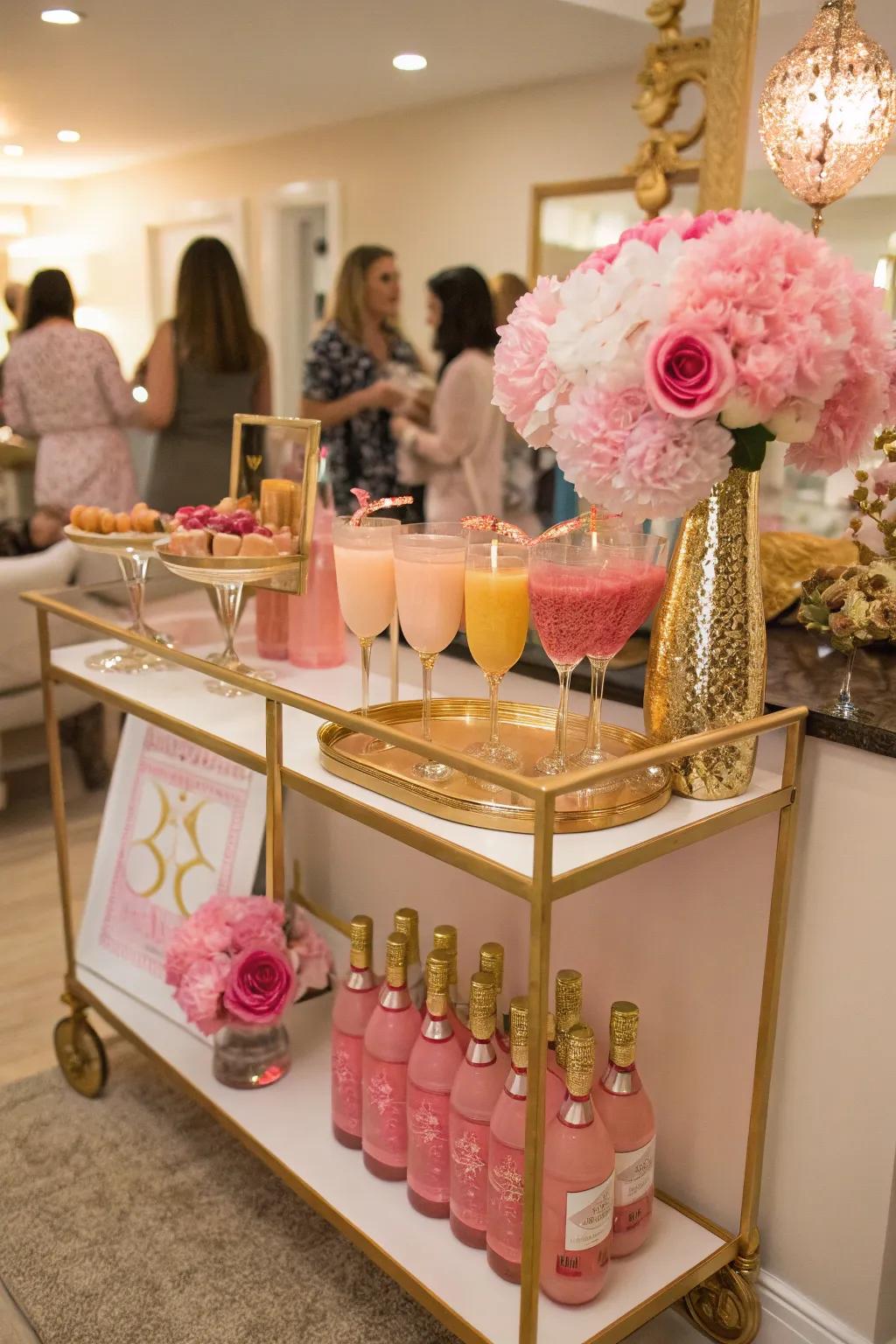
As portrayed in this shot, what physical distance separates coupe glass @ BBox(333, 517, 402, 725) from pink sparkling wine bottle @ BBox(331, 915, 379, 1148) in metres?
0.31

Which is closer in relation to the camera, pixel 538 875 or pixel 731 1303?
pixel 538 875

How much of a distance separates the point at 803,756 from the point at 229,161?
2246 millimetres

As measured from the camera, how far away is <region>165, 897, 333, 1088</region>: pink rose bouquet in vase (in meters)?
1.52

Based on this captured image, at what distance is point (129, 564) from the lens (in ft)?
5.65

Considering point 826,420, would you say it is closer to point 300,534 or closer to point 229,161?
point 300,534

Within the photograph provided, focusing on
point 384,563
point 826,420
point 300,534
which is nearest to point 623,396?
point 826,420

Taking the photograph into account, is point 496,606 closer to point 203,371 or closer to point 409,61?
point 409,61

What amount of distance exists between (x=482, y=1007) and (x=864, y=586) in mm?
625

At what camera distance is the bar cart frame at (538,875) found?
94 centimetres

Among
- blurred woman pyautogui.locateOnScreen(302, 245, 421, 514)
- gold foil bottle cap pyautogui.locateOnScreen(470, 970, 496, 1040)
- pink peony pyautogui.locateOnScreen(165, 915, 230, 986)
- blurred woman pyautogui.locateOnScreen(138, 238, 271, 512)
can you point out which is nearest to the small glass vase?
pink peony pyautogui.locateOnScreen(165, 915, 230, 986)

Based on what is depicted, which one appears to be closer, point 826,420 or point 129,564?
point 826,420

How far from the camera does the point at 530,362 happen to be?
1037 mm

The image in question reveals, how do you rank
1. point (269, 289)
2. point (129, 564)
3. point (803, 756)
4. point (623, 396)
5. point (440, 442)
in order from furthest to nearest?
point (269, 289) → point (440, 442) → point (129, 564) → point (803, 756) → point (623, 396)

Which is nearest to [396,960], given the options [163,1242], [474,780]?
[474,780]
